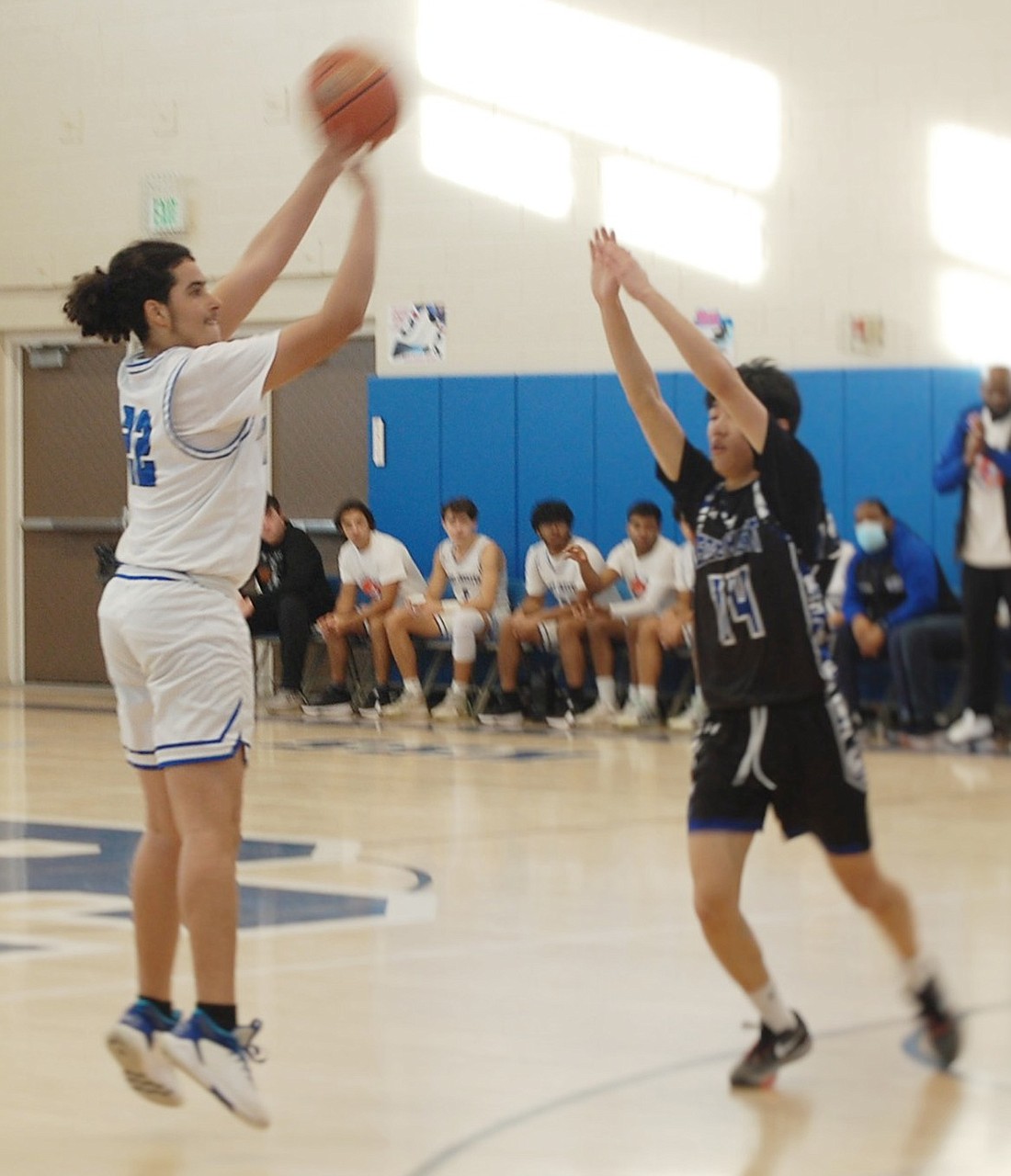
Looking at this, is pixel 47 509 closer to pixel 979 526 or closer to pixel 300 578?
pixel 300 578

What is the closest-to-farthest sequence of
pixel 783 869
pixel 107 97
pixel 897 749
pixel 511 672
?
pixel 783 869 → pixel 897 749 → pixel 511 672 → pixel 107 97

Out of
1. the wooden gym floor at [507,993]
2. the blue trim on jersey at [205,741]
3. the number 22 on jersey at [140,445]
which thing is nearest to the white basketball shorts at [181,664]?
the blue trim on jersey at [205,741]

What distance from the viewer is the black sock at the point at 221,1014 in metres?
3.58

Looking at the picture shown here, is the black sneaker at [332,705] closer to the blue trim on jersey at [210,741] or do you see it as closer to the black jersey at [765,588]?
the black jersey at [765,588]

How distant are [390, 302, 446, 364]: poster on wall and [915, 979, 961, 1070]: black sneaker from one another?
968cm

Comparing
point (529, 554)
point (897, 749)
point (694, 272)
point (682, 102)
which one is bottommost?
point (897, 749)

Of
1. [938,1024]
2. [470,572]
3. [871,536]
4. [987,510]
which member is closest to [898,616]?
[871,536]

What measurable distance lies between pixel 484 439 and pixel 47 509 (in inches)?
157

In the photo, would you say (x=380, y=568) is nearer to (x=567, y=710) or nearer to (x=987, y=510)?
(x=567, y=710)

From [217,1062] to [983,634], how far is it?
7407mm

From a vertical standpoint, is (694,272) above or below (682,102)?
below

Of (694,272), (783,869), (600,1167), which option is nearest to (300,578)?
(694,272)

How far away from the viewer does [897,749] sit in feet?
33.8

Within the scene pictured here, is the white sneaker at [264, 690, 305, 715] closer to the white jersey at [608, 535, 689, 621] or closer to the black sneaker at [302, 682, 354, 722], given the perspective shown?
the black sneaker at [302, 682, 354, 722]
